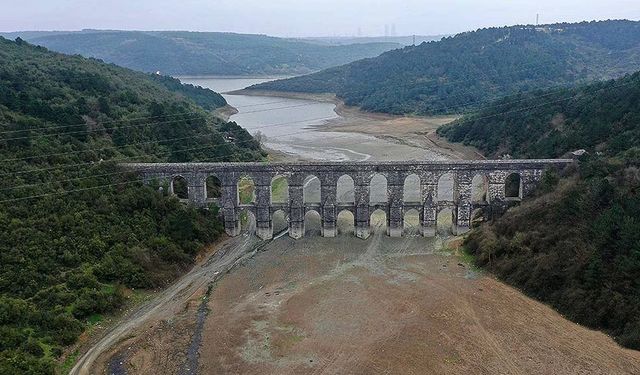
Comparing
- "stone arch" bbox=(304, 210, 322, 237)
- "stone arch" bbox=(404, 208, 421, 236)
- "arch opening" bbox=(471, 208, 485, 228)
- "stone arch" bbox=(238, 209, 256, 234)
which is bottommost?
"stone arch" bbox=(304, 210, 322, 237)

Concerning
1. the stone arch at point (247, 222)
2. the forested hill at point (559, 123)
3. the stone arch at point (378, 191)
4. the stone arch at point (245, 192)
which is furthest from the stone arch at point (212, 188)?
the forested hill at point (559, 123)

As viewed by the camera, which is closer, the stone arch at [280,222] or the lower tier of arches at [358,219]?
the lower tier of arches at [358,219]

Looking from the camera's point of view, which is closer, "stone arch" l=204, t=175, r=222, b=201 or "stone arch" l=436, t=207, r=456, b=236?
"stone arch" l=436, t=207, r=456, b=236

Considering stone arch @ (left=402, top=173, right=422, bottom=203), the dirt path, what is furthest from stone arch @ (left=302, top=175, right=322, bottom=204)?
the dirt path

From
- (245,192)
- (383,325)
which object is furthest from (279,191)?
(383,325)

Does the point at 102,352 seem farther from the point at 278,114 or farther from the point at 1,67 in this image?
the point at 278,114

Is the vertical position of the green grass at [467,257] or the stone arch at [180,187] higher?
the stone arch at [180,187]

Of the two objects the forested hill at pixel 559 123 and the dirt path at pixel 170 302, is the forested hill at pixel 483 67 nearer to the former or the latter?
the forested hill at pixel 559 123

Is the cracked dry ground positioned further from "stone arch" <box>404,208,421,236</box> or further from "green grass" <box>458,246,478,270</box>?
"stone arch" <box>404,208,421,236</box>

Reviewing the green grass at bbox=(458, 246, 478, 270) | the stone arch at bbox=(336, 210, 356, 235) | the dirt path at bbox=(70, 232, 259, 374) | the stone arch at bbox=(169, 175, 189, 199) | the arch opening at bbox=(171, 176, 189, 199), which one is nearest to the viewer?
the dirt path at bbox=(70, 232, 259, 374)
